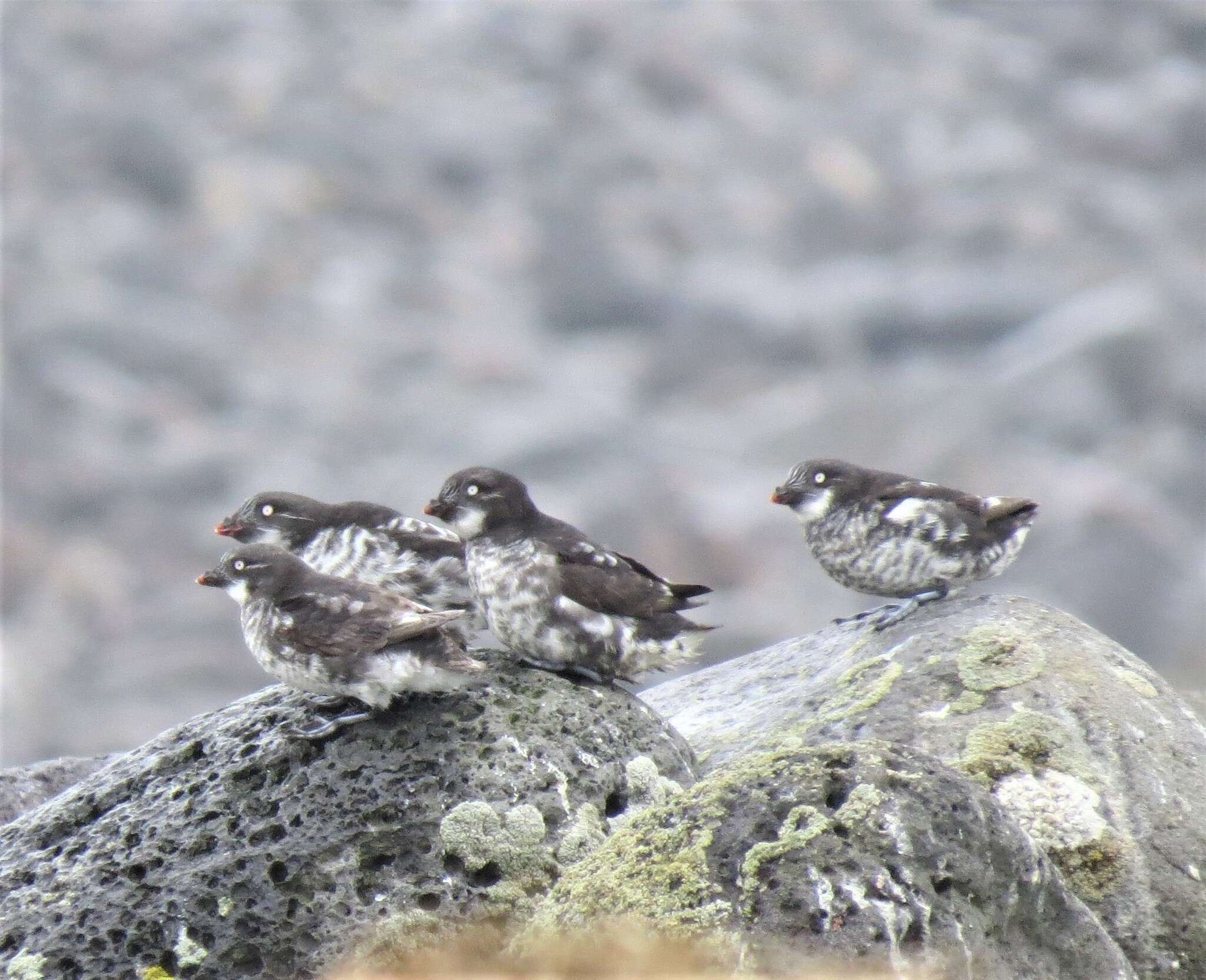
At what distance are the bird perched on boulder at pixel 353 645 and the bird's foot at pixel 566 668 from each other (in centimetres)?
72

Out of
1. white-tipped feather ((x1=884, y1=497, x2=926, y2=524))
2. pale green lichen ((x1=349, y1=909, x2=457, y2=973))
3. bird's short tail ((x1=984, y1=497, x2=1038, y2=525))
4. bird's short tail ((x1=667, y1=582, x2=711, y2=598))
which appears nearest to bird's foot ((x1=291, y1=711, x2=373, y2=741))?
pale green lichen ((x1=349, y1=909, x2=457, y2=973))

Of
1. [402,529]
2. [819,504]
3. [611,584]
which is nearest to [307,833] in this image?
[611,584]

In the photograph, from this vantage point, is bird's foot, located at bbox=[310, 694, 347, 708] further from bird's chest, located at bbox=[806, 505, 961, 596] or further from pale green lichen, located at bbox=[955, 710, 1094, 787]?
bird's chest, located at bbox=[806, 505, 961, 596]

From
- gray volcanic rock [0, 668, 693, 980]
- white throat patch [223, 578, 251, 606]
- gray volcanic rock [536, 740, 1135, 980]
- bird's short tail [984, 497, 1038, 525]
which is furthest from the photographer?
bird's short tail [984, 497, 1038, 525]

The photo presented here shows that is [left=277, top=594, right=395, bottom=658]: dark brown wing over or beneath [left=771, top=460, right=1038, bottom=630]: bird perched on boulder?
beneath

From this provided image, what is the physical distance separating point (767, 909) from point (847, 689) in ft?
10.8

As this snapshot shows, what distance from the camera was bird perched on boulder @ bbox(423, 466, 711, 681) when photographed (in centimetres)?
977

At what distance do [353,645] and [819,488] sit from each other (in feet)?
13.3

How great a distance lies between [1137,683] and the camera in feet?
31.8

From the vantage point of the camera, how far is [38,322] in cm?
8362

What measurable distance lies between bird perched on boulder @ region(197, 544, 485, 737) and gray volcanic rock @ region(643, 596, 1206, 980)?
1764 mm

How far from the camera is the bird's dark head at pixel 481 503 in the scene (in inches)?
405

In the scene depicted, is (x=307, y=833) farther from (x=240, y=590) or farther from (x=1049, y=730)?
(x=1049, y=730)

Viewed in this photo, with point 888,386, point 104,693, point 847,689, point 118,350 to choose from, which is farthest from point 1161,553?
point 847,689
